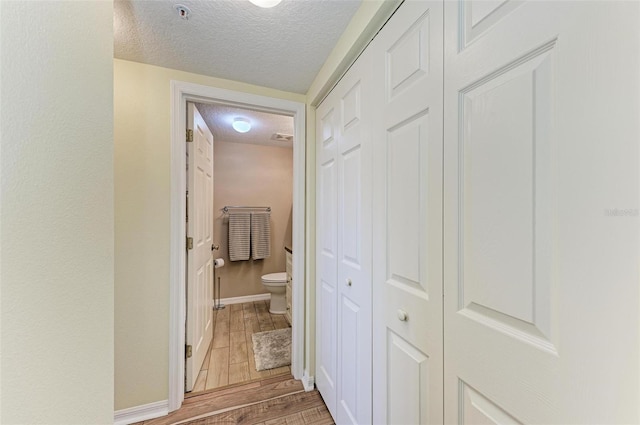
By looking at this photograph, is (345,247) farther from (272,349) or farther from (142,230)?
(272,349)

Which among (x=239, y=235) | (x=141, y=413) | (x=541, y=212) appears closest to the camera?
(x=541, y=212)

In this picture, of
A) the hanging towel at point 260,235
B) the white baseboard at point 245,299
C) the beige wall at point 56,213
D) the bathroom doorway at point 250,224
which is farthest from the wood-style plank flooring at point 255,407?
the hanging towel at point 260,235

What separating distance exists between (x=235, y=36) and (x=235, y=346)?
2410mm

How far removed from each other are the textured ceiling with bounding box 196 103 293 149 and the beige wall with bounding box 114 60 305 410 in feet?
1.78

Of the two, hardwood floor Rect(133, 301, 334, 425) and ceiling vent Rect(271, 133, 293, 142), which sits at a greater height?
ceiling vent Rect(271, 133, 293, 142)

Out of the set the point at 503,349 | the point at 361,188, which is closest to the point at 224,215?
the point at 361,188

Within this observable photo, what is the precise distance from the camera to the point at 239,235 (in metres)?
3.34

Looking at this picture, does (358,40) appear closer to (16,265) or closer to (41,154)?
(41,154)

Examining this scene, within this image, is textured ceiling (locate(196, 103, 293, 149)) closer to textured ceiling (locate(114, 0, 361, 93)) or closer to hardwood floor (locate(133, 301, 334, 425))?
textured ceiling (locate(114, 0, 361, 93))

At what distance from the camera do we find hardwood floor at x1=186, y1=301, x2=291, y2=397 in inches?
73.9

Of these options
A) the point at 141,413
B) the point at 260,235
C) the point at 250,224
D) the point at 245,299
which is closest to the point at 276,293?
the point at 245,299

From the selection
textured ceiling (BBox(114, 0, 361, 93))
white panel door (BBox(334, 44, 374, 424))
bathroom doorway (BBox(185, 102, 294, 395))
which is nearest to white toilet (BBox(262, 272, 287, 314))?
bathroom doorway (BBox(185, 102, 294, 395))

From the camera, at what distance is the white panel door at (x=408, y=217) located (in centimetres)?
75

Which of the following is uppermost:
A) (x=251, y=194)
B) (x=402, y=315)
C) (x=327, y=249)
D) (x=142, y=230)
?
(x=251, y=194)
